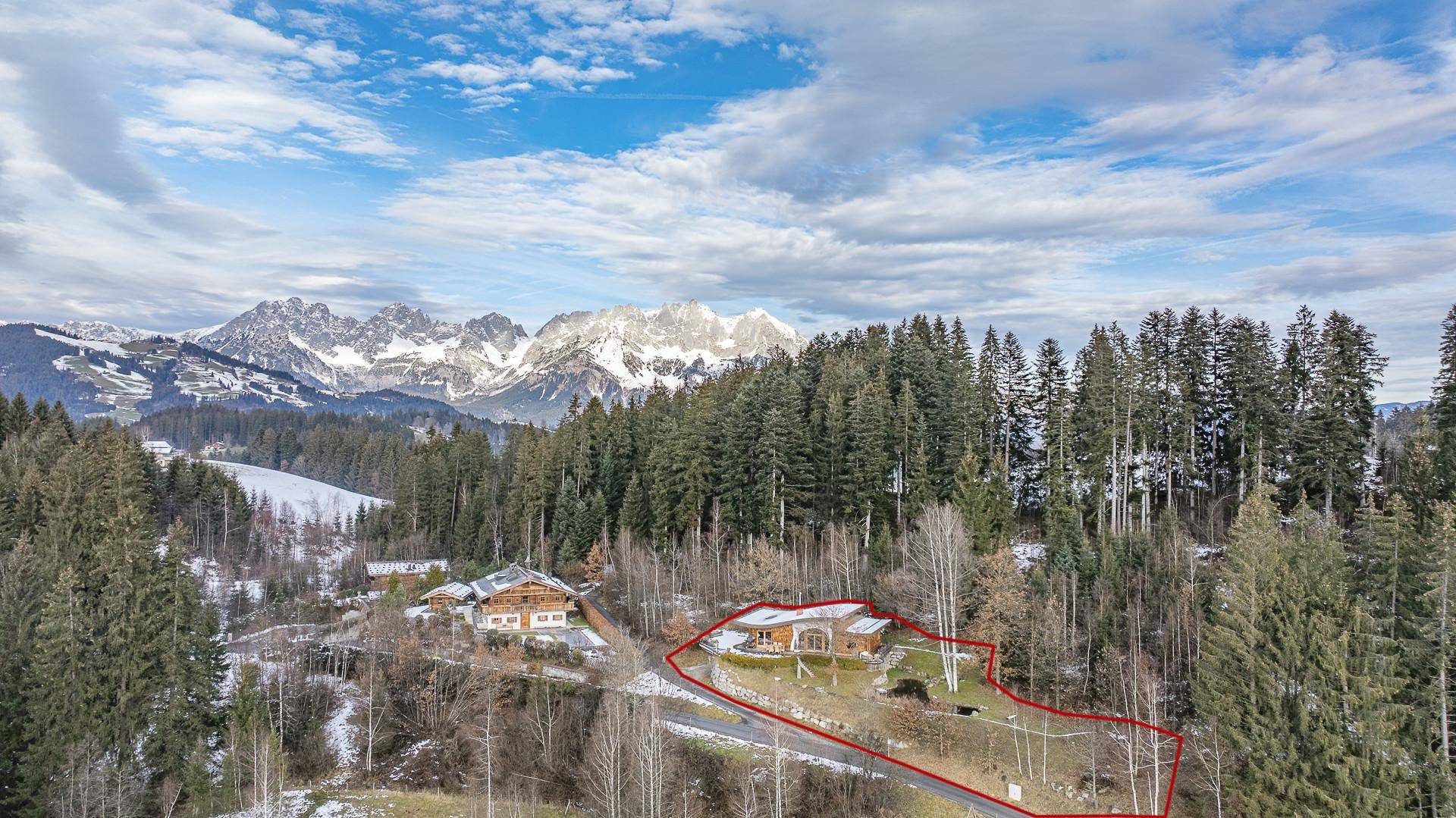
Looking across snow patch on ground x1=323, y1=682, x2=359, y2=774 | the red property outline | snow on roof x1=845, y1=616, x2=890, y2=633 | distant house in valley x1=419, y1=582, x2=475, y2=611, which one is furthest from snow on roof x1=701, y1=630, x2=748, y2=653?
distant house in valley x1=419, y1=582, x2=475, y2=611

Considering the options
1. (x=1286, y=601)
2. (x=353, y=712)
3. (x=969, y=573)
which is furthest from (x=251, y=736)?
(x=1286, y=601)

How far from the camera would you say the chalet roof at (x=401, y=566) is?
2990 inches

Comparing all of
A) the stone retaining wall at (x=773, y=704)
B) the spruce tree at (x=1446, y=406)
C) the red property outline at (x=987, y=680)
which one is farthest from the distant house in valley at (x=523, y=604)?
the spruce tree at (x=1446, y=406)

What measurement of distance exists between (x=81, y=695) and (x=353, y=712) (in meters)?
16.9

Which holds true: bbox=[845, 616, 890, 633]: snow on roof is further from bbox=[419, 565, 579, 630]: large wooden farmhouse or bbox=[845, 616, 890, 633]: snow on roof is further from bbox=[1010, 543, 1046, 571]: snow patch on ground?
bbox=[419, 565, 579, 630]: large wooden farmhouse

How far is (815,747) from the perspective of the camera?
35.1m

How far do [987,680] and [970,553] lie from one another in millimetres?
6951

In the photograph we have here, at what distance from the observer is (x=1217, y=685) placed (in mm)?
28656

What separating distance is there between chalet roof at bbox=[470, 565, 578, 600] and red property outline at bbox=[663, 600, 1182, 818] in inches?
589

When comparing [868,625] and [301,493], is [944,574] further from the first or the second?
[301,493]

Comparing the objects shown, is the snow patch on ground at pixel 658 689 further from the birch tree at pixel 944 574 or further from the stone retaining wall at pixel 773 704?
the birch tree at pixel 944 574

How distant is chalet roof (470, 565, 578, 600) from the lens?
5922 centimetres

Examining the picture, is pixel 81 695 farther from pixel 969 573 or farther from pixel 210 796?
pixel 969 573

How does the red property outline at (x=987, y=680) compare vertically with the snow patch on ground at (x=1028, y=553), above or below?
below
